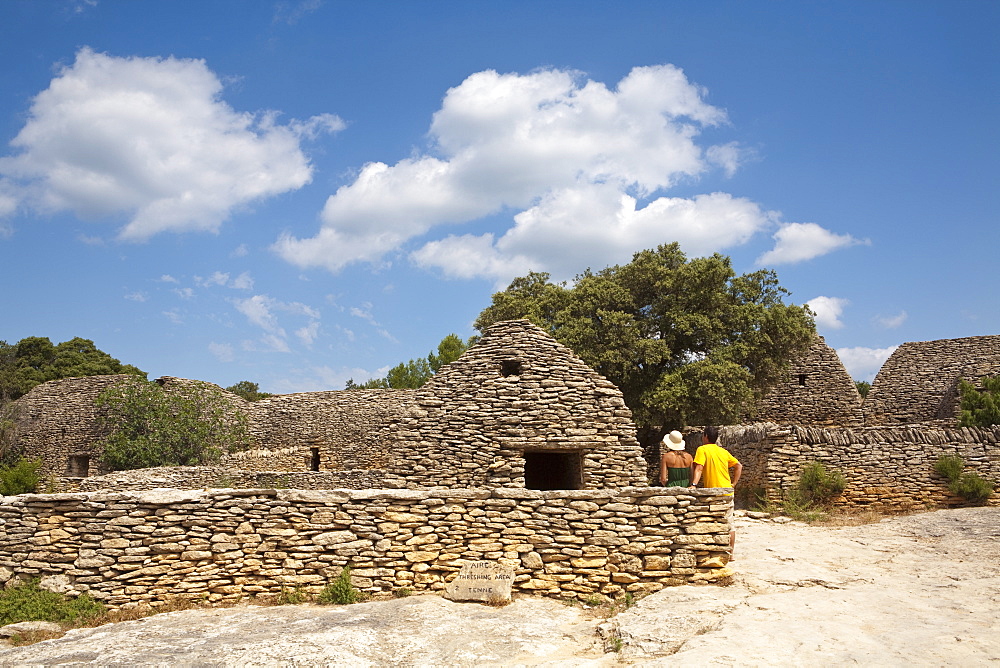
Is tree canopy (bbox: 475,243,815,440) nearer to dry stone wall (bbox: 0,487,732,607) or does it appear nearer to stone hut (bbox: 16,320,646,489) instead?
stone hut (bbox: 16,320,646,489)

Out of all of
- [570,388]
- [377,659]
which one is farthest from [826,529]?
[377,659]

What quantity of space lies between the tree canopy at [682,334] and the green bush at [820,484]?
5308 mm

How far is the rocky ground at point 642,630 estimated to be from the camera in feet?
17.0

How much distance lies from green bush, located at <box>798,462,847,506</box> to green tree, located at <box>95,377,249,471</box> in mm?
18690

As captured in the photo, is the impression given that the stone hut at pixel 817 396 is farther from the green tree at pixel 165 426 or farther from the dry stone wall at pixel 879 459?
the green tree at pixel 165 426

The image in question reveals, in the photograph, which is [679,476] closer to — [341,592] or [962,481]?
[341,592]

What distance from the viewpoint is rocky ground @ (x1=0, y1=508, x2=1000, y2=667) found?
5191 millimetres

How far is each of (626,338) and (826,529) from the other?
9.66 m

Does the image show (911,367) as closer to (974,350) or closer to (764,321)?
(974,350)

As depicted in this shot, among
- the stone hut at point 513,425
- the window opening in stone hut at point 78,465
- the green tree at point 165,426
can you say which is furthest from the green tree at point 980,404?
the window opening in stone hut at point 78,465

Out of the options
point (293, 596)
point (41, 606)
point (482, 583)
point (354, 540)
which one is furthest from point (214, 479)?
point (482, 583)

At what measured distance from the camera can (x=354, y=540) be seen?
7.74 meters

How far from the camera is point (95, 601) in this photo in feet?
24.1

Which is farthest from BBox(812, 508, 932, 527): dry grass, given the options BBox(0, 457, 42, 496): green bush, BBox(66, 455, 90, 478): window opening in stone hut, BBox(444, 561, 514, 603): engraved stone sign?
BBox(66, 455, 90, 478): window opening in stone hut
